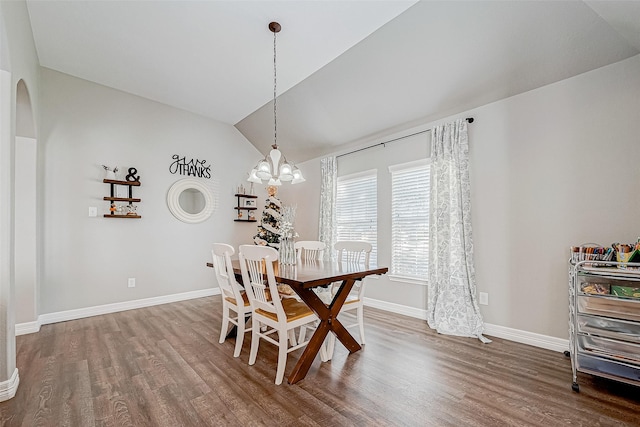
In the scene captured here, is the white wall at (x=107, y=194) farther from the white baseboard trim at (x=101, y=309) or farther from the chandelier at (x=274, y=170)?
the chandelier at (x=274, y=170)

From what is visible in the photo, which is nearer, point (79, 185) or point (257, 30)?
point (257, 30)

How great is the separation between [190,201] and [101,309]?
77.8 inches

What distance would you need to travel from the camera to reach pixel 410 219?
3.79 meters

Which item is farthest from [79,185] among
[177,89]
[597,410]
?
[597,410]

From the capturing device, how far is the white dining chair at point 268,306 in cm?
208

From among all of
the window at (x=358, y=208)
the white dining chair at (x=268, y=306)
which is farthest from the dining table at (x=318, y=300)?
the window at (x=358, y=208)

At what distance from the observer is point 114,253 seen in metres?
4.04

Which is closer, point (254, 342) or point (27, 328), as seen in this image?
point (254, 342)

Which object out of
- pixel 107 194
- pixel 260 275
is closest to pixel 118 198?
pixel 107 194

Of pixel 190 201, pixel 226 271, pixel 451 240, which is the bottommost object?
pixel 226 271

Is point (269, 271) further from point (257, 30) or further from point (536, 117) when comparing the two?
point (536, 117)

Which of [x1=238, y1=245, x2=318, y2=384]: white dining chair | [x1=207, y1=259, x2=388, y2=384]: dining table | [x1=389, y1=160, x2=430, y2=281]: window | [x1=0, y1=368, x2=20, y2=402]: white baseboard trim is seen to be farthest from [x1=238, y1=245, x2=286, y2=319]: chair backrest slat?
[x1=389, y1=160, x2=430, y2=281]: window

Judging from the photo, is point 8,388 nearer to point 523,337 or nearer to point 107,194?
point 107,194

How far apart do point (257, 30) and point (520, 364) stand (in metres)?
3.94
